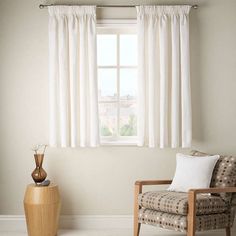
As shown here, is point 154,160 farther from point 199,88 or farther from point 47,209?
point 47,209

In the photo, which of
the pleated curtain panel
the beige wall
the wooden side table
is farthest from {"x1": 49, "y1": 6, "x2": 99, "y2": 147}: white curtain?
the wooden side table

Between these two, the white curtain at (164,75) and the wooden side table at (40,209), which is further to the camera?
the white curtain at (164,75)

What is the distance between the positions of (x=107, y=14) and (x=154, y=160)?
63.1 inches

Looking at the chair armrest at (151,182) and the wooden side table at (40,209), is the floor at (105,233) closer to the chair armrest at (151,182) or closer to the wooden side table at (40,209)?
the wooden side table at (40,209)

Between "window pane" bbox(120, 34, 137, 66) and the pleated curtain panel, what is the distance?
27 centimetres

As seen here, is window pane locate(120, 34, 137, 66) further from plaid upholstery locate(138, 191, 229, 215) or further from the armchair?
plaid upholstery locate(138, 191, 229, 215)

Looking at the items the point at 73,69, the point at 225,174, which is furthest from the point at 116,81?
the point at 225,174

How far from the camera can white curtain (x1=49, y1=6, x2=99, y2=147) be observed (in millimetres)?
5656

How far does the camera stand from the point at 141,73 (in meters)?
5.67

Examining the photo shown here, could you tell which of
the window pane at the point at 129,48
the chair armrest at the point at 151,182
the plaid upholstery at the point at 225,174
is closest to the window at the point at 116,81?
the window pane at the point at 129,48

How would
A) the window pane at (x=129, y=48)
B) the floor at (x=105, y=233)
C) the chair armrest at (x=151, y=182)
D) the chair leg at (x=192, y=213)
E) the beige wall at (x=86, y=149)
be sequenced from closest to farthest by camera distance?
the chair leg at (x=192, y=213), the chair armrest at (x=151, y=182), the floor at (x=105, y=233), the beige wall at (x=86, y=149), the window pane at (x=129, y=48)

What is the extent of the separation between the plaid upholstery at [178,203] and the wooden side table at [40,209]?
0.89m

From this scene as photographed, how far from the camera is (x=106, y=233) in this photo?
5.57 m

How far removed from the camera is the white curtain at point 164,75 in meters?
5.64
